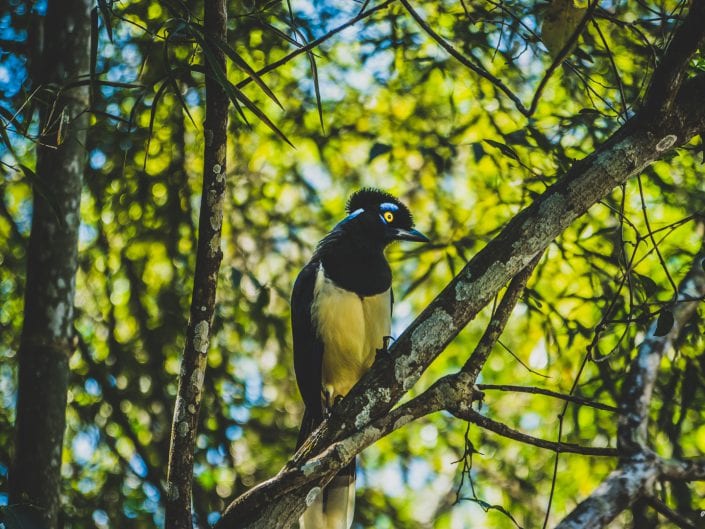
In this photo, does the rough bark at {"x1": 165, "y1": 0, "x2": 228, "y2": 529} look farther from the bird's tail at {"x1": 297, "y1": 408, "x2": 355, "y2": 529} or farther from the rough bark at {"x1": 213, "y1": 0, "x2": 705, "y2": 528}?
the bird's tail at {"x1": 297, "y1": 408, "x2": 355, "y2": 529}

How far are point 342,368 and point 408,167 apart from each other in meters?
2.25

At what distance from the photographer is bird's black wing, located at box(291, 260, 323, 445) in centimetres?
439

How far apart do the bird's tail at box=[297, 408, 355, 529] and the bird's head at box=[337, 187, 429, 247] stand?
1260 mm

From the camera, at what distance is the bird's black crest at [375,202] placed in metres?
4.84

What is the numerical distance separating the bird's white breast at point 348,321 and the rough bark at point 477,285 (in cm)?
172

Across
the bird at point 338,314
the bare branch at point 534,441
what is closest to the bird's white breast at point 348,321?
the bird at point 338,314

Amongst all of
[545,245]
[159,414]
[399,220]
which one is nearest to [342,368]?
[399,220]

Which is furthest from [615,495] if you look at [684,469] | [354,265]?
[354,265]

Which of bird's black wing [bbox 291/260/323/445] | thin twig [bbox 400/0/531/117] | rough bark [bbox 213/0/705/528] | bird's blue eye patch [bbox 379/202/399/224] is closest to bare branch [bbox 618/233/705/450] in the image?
rough bark [bbox 213/0/705/528]

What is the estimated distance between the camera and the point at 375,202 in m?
4.93

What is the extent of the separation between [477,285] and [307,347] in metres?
2.05

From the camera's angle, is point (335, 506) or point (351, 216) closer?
point (335, 506)

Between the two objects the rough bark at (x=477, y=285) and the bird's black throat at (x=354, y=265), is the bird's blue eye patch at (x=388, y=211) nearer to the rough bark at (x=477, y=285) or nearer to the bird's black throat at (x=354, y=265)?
the bird's black throat at (x=354, y=265)

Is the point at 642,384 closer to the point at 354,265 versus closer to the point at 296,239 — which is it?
the point at 354,265
